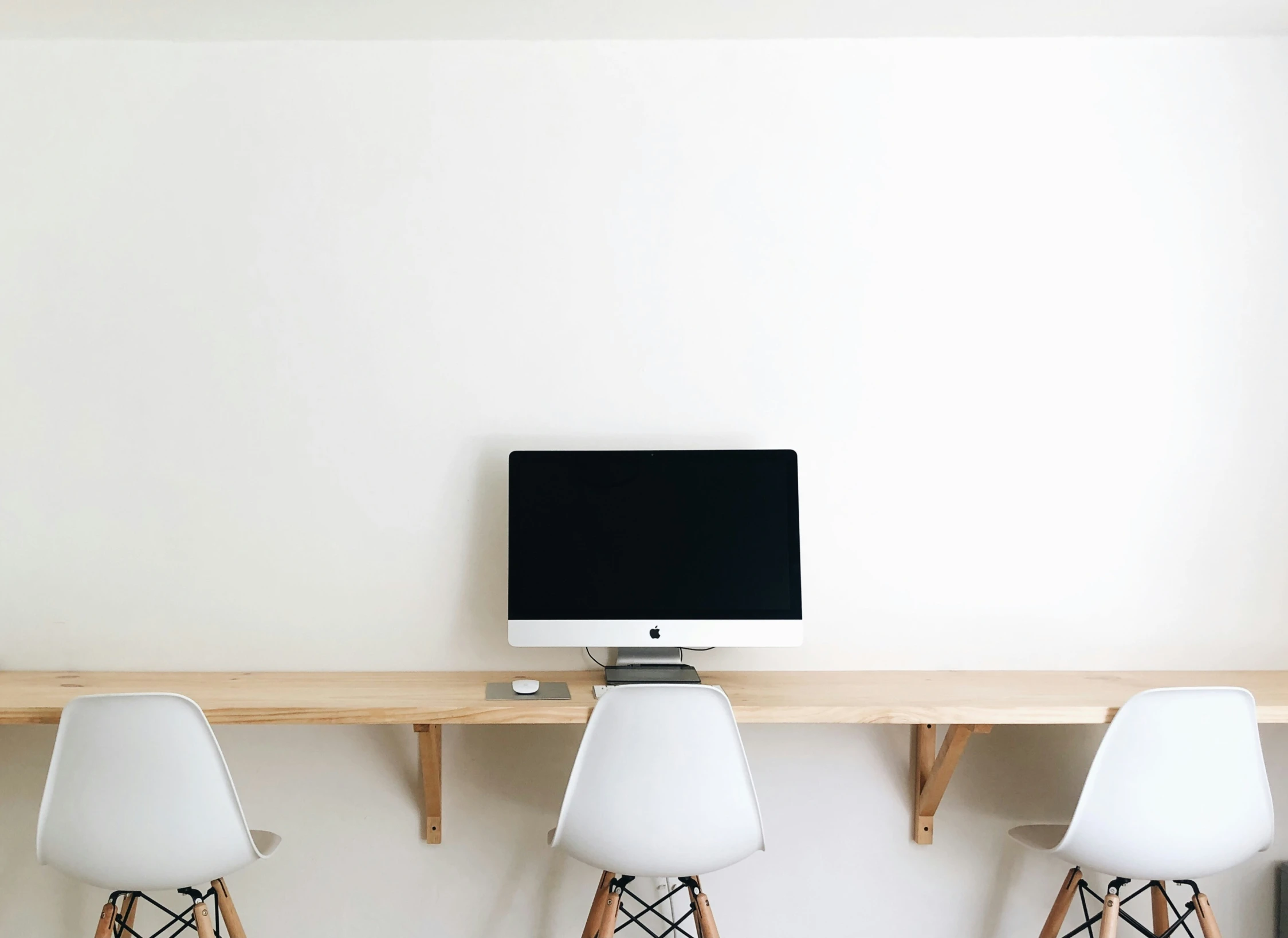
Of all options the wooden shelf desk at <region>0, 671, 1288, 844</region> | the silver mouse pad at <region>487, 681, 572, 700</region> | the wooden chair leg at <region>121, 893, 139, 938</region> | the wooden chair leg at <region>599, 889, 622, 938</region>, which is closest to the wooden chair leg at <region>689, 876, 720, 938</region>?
the wooden chair leg at <region>599, 889, 622, 938</region>

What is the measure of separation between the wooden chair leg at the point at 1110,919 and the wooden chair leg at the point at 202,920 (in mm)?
1671

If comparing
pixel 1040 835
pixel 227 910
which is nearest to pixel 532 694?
pixel 227 910

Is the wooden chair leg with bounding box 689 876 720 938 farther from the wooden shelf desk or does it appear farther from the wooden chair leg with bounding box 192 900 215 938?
the wooden chair leg with bounding box 192 900 215 938

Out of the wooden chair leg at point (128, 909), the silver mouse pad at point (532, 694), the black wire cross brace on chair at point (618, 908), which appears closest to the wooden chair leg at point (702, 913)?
the black wire cross brace on chair at point (618, 908)

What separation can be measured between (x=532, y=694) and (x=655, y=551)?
40 cm

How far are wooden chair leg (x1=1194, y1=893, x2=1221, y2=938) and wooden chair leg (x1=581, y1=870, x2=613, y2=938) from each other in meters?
1.12

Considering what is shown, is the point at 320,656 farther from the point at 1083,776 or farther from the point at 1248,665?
the point at 1248,665

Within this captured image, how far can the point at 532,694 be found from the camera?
189 cm

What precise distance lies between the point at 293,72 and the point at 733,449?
1407mm

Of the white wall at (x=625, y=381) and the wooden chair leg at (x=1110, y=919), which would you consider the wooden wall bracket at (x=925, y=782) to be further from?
the wooden chair leg at (x=1110, y=919)

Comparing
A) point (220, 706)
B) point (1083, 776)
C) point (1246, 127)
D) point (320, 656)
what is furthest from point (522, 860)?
point (1246, 127)

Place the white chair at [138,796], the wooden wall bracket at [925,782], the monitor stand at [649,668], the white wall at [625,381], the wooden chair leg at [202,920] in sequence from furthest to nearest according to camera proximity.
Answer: the white wall at [625,381], the wooden wall bracket at [925,782], the monitor stand at [649,668], the wooden chair leg at [202,920], the white chair at [138,796]

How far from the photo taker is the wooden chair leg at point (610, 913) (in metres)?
1.76

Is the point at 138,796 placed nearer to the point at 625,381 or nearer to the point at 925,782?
the point at 625,381
